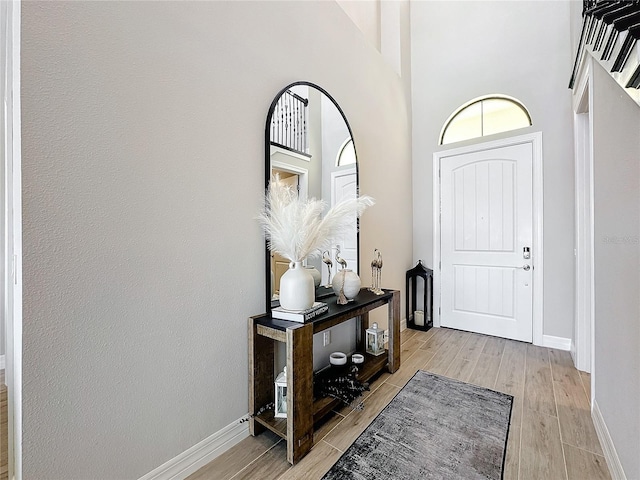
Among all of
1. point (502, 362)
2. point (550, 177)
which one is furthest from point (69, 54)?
point (550, 177)

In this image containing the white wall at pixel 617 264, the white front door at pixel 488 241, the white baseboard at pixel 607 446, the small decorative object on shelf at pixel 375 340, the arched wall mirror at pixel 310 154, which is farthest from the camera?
the white front door at pixel 488 241

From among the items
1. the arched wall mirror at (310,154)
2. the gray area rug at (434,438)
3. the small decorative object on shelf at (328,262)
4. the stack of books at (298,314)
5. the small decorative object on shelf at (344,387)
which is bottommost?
the gray area rug at (434,438)

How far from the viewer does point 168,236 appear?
1395mm

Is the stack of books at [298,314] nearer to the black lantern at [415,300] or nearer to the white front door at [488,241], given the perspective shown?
the black lantern at [415,300]

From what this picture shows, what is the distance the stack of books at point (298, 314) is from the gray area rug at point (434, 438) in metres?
0.71

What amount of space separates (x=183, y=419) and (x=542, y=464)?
177cm

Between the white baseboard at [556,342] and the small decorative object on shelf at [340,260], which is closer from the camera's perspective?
the small decorative object on shelf at [340,260]

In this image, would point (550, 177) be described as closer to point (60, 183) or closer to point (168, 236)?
point (168, 236)

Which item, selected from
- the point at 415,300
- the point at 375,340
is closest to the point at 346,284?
the point at 375,340

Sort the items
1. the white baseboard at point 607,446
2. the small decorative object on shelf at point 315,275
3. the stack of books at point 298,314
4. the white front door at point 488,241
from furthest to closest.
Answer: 1. the white front door at point 488,241
2. the small decorative object on shelf at point 315,275
3. the stack of books at point 298,314
4. the white baseboard at point 607,446

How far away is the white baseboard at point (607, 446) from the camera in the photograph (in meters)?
1.37

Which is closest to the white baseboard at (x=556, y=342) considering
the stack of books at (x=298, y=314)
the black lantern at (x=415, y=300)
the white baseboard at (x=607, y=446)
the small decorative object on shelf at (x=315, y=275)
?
the black lantern at (x=415, y=300)

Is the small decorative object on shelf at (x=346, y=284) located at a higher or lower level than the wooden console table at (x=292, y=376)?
higher

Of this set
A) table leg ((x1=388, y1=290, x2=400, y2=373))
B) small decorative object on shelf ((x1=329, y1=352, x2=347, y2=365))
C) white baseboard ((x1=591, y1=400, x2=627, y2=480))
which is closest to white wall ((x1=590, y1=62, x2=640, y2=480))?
white baseboard ((x1=591, y1=400, x2=627, y2=480))
